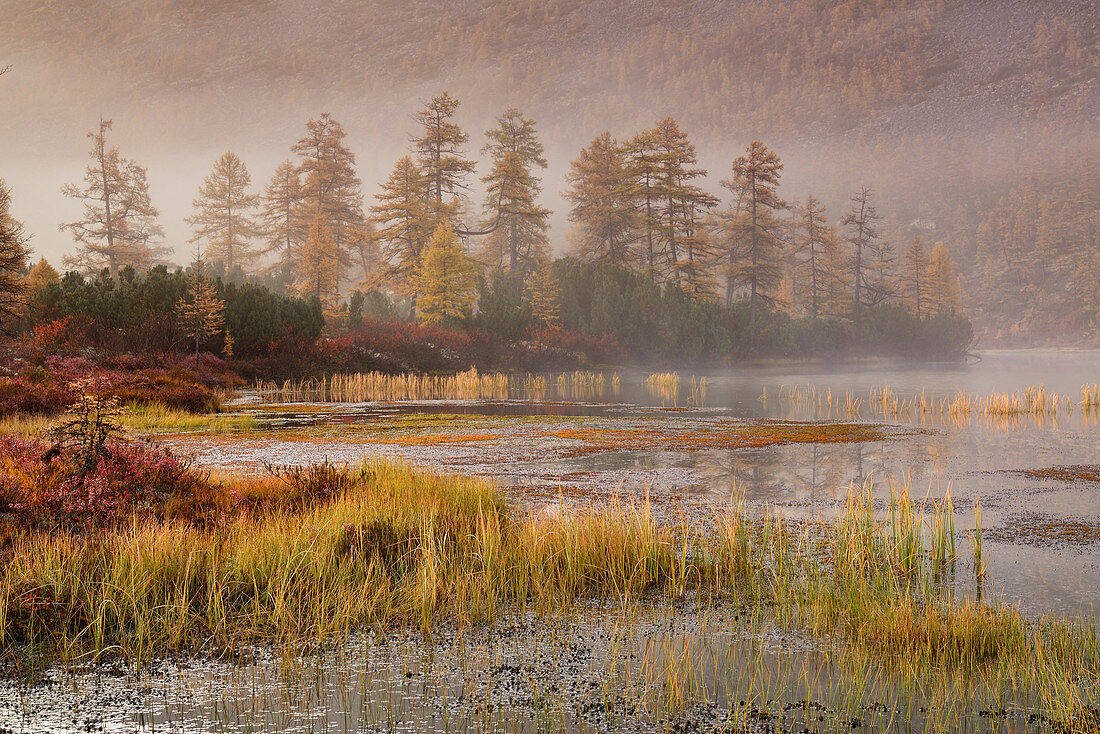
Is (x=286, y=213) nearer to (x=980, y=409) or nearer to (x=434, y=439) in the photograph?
(x=434, y=439)

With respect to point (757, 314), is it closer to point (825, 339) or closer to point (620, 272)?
point (825, 339)

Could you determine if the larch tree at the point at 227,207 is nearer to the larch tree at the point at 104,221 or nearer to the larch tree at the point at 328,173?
the larch tree at the point at 104,221

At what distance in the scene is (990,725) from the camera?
3.69m

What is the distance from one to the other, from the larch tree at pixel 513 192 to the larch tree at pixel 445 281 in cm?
1236

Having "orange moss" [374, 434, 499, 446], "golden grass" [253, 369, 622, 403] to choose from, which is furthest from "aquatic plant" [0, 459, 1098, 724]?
"golden grass" [253, 369, 622, 403]

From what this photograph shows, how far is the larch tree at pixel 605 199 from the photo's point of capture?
225 feet

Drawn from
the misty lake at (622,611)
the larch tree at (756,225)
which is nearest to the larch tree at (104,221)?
the larch tree at (756,225)

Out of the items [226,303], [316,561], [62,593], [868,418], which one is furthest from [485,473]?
[226,303]

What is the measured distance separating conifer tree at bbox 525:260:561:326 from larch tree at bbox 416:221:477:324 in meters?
4.87

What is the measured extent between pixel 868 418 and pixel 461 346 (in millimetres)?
26101

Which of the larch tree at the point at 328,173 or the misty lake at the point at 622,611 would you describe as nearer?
the misty lake at the point at 622,611

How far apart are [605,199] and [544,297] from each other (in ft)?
67.4

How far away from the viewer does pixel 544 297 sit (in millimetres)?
53562

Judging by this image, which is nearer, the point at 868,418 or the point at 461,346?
the point at 868,418
